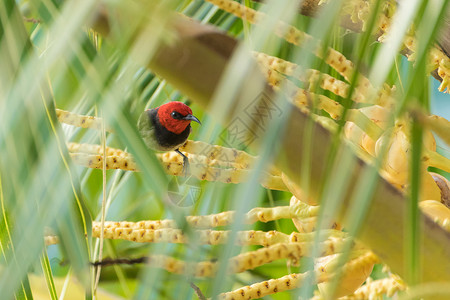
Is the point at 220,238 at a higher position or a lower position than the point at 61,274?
higher

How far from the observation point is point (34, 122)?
0.55 ft

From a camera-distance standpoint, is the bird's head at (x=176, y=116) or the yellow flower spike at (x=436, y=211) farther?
the bird's head at (x=176, y=116)

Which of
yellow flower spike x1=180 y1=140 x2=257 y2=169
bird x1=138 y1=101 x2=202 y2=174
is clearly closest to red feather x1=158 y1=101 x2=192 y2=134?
bird x1=138 y1=101 x2=202 y2=174

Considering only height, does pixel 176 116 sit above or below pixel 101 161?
below

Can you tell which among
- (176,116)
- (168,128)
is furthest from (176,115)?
(168,128)

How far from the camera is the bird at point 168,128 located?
2.68 feet

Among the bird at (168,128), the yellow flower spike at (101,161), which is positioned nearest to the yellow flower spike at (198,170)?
the yellow flower spike at (101,161)

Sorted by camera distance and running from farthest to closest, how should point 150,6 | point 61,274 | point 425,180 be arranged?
point 61,274, point 425,180, point 150,6

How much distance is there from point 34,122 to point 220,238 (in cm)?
17

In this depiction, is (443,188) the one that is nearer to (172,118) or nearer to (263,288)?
(263,288)

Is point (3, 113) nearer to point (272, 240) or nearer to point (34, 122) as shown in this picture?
point (34, 122)

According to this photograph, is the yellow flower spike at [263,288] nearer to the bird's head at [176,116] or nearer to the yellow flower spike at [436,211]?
the yellow flower spike at [436,211]

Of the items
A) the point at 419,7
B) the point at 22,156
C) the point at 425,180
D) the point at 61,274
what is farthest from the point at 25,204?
the point at 61,274

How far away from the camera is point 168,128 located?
2.90 ft
